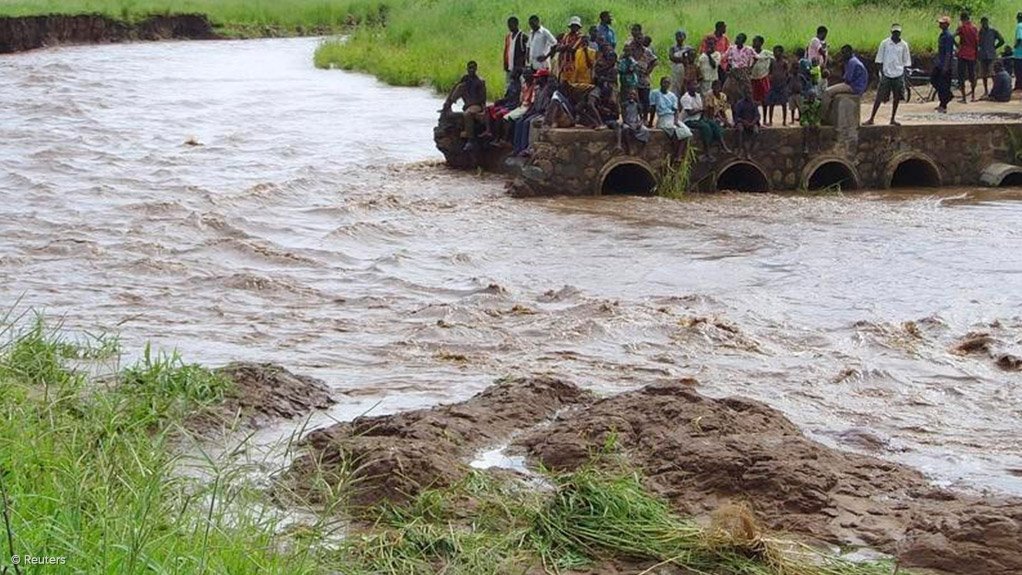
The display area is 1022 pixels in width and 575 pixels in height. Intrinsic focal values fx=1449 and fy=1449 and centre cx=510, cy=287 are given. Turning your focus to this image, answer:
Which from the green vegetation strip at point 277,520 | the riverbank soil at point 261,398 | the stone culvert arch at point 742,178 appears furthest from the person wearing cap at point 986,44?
the green vegetation strip at point 277,520

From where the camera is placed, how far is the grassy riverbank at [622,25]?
2730cm

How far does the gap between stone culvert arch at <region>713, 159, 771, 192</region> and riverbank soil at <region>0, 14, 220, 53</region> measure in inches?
1074

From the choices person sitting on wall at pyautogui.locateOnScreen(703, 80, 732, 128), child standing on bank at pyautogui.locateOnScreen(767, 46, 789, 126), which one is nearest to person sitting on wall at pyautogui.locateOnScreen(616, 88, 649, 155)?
person sitting on wall at pyautogui.locateOnScreen(703, 80, 732, 128)

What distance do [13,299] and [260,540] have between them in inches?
279

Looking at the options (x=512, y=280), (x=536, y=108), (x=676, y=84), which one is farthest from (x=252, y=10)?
(x=512, y=280)

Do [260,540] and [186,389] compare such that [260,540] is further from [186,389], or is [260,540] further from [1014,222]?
[1014,222]

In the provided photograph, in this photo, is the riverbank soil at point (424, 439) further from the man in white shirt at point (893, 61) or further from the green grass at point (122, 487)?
the man in white shirt at point (893, 61)

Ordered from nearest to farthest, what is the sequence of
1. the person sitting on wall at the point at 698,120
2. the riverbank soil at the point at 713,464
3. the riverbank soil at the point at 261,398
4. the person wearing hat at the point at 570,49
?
1. the riverbank soil at the point at 713,464
2. the riverbank soil at the point at 261,398
3. the person wearing hat at the point at 570,49
4. the person sitting on wall at the point at 698,120

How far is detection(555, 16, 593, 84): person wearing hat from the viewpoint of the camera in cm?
1731

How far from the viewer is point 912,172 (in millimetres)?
20016

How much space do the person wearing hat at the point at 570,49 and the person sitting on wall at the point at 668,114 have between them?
3.17 ft

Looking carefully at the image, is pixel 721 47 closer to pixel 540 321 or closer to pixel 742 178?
pixel 742 178

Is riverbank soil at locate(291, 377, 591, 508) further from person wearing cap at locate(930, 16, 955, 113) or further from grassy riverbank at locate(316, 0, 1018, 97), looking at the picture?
grassy riverbank at locate(316, 0, 1018, 97)

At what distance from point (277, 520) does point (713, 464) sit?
2.36 m
